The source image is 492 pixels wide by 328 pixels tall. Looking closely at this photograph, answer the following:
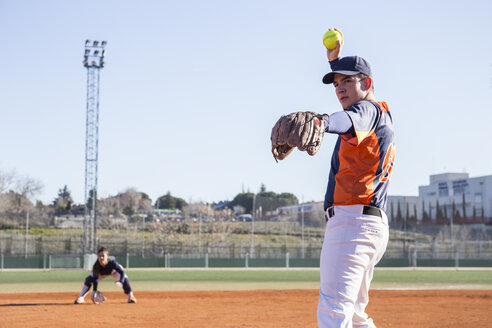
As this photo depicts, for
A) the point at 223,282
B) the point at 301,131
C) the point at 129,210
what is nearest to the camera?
the point at 301,131

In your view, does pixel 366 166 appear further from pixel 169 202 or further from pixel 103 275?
pixel 169 202

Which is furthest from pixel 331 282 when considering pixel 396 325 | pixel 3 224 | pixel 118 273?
pixel 3 224

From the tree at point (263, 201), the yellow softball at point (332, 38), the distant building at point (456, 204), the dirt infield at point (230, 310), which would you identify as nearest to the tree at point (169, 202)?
the tree at point (263, 201)

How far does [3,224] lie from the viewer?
169ft

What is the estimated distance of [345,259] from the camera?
11.3 ft

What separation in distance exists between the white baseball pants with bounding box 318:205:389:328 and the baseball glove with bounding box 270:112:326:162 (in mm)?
729

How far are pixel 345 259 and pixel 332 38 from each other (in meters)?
1.54

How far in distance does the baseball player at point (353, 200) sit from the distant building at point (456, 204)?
2410 inches

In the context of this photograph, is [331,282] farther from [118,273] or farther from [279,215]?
[279,215]

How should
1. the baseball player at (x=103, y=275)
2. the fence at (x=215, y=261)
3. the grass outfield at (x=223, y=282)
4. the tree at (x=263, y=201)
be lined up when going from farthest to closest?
1. the tree at (x=263, y=201)
2. the fence at (x=215, y=261)
3. the grass outfield at (x=223, y=282)
4. the baseball player at (x=103, y=275)

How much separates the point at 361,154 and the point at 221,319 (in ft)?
19.5

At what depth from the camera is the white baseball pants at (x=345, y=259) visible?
3441mm

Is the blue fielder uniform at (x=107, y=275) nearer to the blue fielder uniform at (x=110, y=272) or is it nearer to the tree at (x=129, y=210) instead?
the blue fielder uniform at (x=110, y=272)

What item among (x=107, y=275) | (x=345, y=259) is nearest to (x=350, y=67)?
(x=345, y=259)
